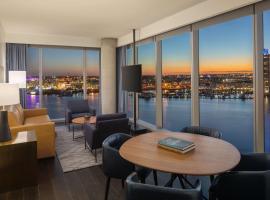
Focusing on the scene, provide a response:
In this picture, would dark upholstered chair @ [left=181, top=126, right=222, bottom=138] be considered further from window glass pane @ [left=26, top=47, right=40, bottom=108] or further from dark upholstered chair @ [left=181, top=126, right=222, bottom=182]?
window glass pane @ [left=26, top=47, right=40, bottom=108]

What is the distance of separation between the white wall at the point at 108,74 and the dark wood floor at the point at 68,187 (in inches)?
158

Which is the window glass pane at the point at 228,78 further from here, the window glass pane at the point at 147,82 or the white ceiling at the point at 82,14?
the window glass pane at the point at 147,82

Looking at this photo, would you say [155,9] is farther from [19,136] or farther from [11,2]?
[19,136]

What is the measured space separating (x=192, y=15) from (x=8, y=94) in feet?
11.6

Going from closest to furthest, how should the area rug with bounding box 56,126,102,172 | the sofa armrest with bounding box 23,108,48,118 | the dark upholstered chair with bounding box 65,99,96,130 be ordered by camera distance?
the area rug with bounding box 56,126,102,172 < the sofa armrest with bounding box 23,108,48,118 < the dark upholstered chair with bounding box 65,99,96,130

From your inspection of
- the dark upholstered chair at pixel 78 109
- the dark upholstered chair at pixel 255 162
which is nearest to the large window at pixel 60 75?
the dark upholstered chair at pixel 78 109

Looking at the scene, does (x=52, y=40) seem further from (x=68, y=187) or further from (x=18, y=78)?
(x=68, y=187)

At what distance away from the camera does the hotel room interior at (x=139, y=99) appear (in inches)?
78.9

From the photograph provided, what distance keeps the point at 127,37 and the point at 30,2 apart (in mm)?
3319

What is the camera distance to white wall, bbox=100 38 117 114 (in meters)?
7.23

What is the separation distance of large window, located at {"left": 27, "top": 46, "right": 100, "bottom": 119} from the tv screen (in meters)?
1.92

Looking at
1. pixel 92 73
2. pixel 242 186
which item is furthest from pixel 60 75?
pixel 242 186

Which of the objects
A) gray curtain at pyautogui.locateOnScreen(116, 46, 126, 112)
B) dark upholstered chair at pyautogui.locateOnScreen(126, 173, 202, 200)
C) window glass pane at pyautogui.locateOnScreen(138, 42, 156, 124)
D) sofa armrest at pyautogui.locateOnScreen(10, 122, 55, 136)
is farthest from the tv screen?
dark upholstered chair at pyautogui.locateOnScreen(126, 173, 202, 200)

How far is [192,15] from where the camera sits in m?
4.13
